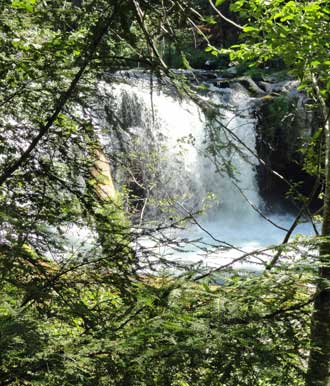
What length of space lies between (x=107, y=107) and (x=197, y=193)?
10.9 metres

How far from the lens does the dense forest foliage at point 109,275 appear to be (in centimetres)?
154

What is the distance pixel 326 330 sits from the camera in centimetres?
189

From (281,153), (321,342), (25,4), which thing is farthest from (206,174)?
(321,342)

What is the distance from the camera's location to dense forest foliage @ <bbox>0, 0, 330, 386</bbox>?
5.04ft

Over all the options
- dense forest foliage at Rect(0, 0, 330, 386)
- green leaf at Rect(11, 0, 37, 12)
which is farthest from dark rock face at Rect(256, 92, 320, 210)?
green leaf at Rect(11, 0, 37, 12)

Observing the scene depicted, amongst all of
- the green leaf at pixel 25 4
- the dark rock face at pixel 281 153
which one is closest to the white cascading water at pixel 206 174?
the dark rock face at pixel 281 153

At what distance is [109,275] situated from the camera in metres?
2.17

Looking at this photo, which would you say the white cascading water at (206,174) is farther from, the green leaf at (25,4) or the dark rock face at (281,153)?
the green leaf at (25,4)

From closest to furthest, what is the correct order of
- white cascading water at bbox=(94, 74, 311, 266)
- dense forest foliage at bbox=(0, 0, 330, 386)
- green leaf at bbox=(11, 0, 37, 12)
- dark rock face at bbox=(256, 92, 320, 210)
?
dense forest foliage at bbox=(0, 0, 330, 386) < green leaf at bbox=(11, 0, 37, 12) < white cascading water at bbox=(94, 74, 311, 266) < dark rock face at bbox=(256, 92, 320, 210)

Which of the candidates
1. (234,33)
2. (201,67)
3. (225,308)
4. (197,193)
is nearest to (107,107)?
(225,308)

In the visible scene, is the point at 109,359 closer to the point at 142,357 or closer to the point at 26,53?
the point at 142,357

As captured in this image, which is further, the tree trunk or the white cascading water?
the white cascading water

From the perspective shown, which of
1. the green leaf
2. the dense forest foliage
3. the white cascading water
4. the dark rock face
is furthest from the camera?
the dark rock face

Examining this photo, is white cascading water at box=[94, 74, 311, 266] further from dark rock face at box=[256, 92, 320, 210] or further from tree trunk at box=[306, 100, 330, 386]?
tree trunk at box=[306, 100, 330, 386]
